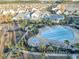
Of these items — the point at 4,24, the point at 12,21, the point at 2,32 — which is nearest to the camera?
the point at 2,32

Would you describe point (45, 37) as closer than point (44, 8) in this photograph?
Yes

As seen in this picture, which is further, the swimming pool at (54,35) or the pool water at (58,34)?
the pool water at (58,34)

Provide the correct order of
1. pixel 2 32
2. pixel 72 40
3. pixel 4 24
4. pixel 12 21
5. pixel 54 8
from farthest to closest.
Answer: pixel 54 8 → pixel 12 21 → pixel 4 24 → pixel 72 40 → pixel 2 32

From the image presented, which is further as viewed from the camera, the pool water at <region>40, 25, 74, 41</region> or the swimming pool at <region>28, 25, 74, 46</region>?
the pool water at <region>40, 25, 74, 41</region>

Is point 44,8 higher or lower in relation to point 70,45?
higher

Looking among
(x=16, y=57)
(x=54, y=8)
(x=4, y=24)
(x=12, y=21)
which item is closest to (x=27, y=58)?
(x=16, y=57)

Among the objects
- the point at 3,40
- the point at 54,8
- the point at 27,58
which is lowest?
the point at 27,58

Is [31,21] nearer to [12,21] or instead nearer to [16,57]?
[12,21]
